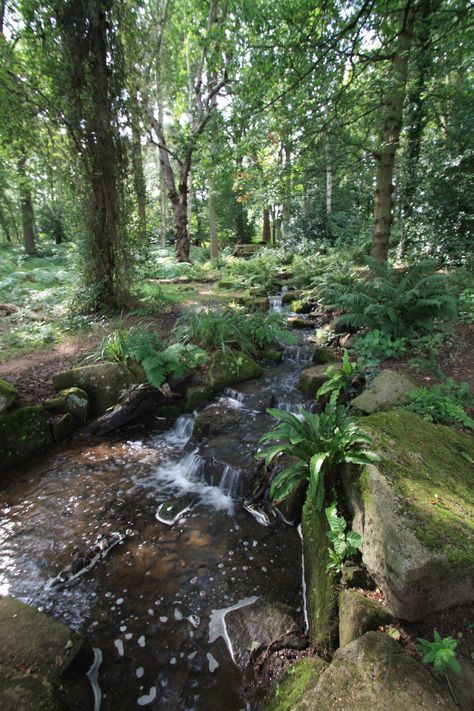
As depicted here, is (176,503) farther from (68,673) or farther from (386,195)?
(386,195)

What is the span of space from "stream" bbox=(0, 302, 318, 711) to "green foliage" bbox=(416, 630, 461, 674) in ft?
3.67

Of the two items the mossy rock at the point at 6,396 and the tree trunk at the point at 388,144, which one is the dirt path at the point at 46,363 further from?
the tree trunk at the point at 388,144

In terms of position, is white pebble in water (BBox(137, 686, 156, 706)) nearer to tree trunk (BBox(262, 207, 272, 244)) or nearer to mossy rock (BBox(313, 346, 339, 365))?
mossy rock (BBox(313, 346, 339, 365))

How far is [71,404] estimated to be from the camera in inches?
200

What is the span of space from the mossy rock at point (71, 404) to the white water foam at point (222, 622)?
11.7ft

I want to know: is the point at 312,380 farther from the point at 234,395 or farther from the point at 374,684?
the point at 374,684

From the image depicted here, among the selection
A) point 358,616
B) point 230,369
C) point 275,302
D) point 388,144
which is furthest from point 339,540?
point 275,302

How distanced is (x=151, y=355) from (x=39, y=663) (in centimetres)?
401

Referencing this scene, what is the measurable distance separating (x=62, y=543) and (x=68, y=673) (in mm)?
1335

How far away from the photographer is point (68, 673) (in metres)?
2.10

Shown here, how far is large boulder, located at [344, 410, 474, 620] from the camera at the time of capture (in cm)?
191

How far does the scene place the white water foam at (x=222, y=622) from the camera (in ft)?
7.97

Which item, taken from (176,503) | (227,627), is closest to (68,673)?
(227,627)

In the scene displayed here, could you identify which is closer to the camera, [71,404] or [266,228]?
[71,404]
